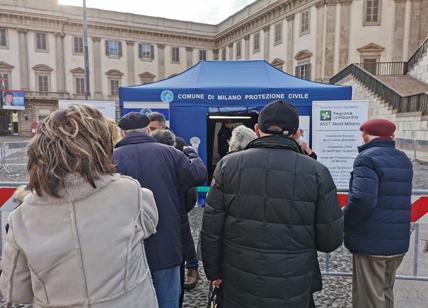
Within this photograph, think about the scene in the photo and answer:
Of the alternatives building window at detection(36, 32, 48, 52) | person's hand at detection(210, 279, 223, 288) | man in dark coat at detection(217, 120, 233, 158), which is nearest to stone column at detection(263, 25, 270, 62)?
building window at detection(36, 32, 48, 52)

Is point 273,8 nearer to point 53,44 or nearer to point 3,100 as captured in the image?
point 53,44

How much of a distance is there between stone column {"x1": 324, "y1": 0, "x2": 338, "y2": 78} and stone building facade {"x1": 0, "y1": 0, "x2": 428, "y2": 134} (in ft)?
0.25

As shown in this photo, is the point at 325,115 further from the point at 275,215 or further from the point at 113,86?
the point at 113,86

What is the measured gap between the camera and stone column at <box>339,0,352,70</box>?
26.7 metres

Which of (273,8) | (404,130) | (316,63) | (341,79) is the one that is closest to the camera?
(404,130)

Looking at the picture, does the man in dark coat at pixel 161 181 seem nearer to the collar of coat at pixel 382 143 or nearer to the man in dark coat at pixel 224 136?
the collar of coat at pixel 382 143

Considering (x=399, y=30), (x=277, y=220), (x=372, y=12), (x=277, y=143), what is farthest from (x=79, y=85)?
(x=277, y=220)

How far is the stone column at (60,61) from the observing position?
127ft

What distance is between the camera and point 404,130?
635 inches

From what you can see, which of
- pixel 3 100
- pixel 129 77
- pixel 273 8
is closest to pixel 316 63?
pixel 273 8

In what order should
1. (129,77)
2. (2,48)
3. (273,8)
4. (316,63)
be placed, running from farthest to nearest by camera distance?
(129,77)
(2,48)
(273,8)
(316,63)

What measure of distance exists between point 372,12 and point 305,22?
5422mm

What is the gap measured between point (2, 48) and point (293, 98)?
4019 cm

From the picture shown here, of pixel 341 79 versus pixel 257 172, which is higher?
pixel 341 79
